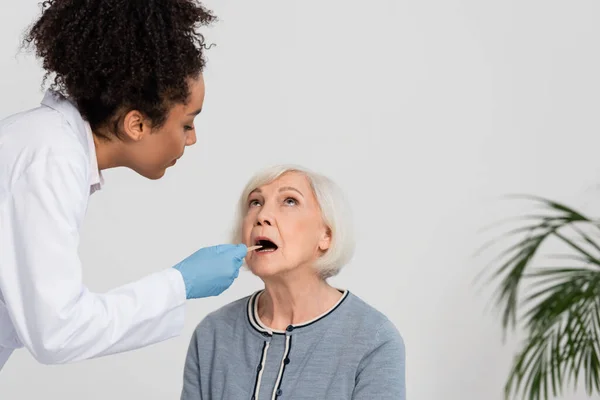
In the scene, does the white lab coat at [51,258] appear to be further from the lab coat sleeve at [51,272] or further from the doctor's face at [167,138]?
the doctor's face at [167,138]

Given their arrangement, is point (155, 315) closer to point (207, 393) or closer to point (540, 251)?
point (207, 393)

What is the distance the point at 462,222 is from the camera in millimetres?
3217

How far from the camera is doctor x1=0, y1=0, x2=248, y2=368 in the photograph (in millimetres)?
1556

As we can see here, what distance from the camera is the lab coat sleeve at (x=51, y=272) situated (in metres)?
1.54

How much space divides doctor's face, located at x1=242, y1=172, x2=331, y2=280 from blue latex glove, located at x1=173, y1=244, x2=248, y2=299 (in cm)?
22

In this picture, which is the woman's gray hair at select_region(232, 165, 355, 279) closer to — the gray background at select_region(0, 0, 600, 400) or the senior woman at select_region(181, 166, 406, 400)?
the senior woman at select_region(181, 166, 406, 400)

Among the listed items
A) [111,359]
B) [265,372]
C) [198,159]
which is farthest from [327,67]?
[265,372]

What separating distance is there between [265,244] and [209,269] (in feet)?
1.25

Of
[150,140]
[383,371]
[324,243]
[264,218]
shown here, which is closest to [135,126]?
[150,140]

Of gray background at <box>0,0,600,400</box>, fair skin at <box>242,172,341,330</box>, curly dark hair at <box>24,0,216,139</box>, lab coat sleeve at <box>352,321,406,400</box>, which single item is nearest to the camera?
curly dark hair at <box>24,0,216,139</box>

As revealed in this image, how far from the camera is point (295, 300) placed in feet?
7.20

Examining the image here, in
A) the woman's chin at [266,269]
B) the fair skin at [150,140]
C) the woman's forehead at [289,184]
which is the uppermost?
the fair skin at [150,140]

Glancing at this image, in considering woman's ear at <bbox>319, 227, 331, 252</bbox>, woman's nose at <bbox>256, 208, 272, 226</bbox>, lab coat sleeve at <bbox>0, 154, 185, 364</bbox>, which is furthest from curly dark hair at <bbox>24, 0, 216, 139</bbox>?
woman's ear at <bbox>319, 227, 331, 252</bbox>

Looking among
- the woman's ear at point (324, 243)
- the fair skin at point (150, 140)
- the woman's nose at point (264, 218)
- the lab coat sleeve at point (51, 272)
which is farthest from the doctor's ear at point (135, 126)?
the woman's ear at point (324, 243)
